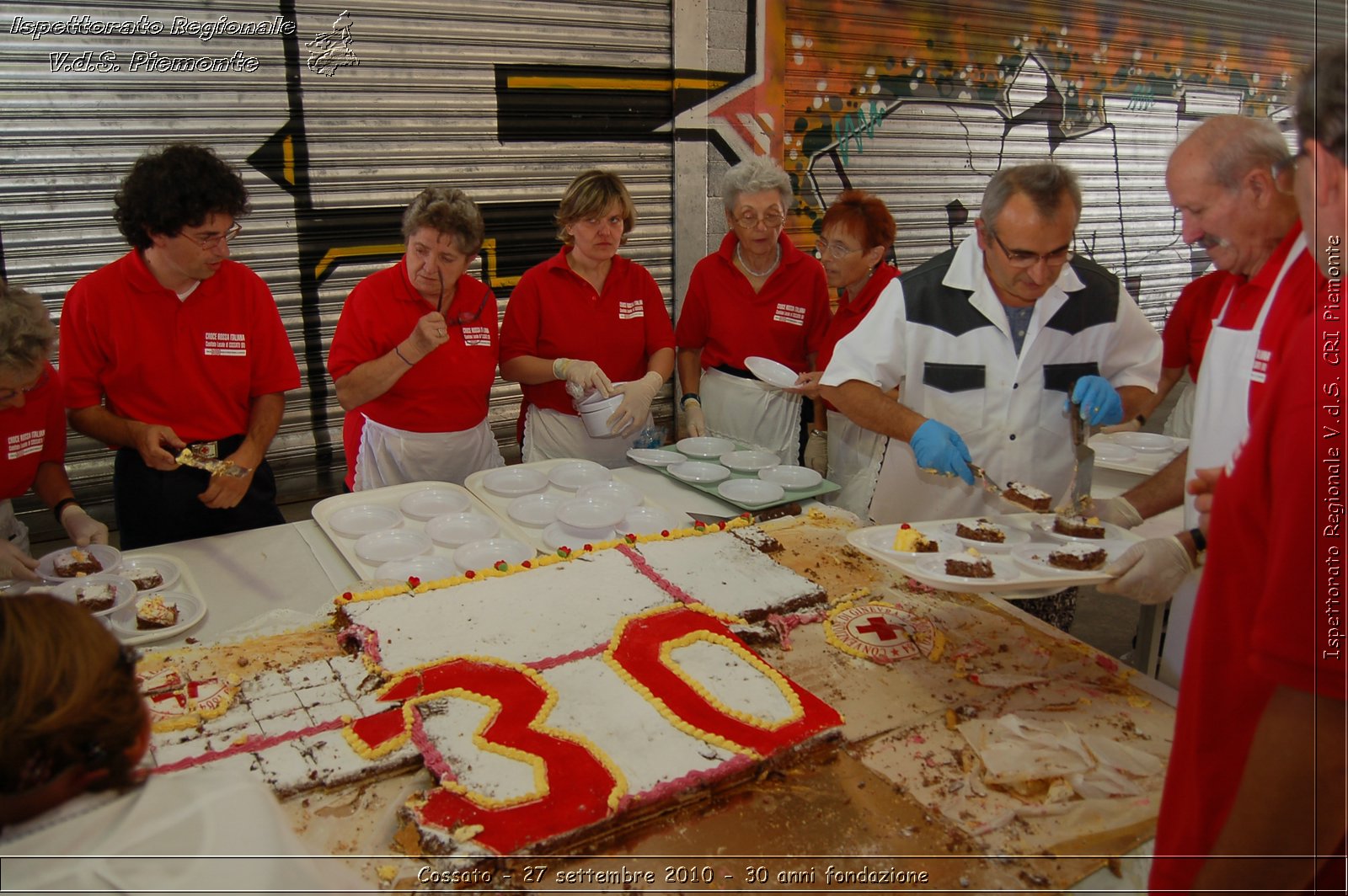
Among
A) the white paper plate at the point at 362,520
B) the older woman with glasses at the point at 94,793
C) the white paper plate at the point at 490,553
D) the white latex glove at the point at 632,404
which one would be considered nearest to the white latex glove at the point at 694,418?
the white latex glove at the point at 632,404

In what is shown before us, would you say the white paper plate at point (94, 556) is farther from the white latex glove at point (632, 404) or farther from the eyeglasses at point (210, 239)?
the white latex glove at point (632, 404)

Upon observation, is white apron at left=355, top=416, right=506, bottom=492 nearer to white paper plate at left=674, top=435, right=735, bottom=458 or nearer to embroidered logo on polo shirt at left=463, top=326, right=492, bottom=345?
embroidered logo on polo shirt at left=463, top=326, right=492, bottom=345

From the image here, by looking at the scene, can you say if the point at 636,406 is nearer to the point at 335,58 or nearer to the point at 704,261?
the point at 704,261

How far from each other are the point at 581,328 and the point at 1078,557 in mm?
2493

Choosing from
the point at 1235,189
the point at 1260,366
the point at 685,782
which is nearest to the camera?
the point at 685,782

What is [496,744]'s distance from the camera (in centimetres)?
190

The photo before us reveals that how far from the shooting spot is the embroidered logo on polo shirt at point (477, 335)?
377 cm

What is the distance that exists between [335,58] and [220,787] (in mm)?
4993

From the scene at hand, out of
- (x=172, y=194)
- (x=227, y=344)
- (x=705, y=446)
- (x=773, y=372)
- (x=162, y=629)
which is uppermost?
(x=172, y=194)

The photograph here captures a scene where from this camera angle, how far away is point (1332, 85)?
1.14 m

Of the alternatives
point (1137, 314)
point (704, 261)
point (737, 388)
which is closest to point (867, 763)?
point (1137, 314)

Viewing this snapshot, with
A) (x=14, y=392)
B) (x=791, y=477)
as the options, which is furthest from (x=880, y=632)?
(x=14, y=392)

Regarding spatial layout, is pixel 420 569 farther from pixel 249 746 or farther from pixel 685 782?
pixel 685 782

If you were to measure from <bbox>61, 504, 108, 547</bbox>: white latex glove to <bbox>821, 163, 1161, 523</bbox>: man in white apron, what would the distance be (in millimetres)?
2500
